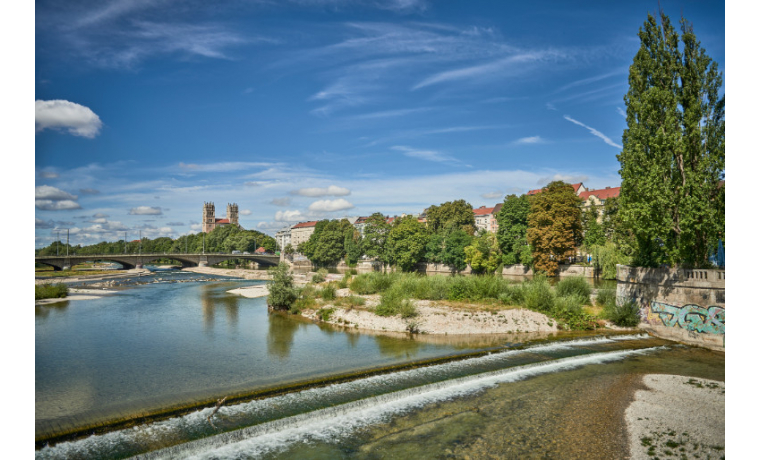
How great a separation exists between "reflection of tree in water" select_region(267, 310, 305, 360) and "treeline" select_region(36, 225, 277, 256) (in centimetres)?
10952

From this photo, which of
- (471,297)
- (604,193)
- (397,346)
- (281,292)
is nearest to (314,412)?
(397,346)

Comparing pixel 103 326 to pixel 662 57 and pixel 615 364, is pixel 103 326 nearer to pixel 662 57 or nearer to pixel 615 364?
pixel 615 364

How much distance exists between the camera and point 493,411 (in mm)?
14023

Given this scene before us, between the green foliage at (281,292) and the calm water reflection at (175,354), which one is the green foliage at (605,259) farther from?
the green foliage at (281,292)

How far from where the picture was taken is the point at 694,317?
22172mm

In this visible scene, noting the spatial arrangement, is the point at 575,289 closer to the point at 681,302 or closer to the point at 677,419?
the point at 681,302

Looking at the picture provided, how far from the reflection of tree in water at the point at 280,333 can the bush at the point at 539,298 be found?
1565 centimetres

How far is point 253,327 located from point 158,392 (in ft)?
43.6

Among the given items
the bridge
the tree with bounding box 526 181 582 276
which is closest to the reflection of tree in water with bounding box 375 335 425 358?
the tree with bounding box 526 181 582 276

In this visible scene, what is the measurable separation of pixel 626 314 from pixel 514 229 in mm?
37761

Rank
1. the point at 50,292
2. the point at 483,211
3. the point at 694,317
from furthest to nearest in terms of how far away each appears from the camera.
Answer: the point at 483,211 < the point at 50,292 < the point at 694,317

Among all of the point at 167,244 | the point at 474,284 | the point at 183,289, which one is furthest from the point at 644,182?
the point at 167,244

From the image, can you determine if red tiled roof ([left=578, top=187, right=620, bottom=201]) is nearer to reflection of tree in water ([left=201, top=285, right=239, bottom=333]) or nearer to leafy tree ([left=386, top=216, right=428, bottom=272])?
leafy tree ([left=386, top=216, right=428, bottom=272])
